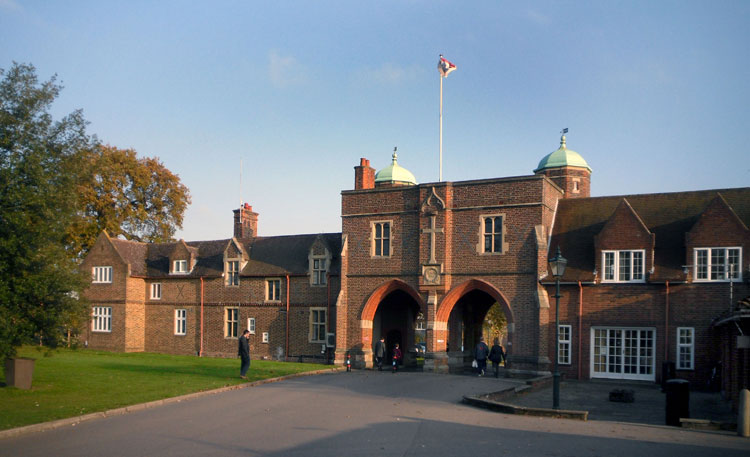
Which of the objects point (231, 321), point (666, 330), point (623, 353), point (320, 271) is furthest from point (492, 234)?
point (231, 321)

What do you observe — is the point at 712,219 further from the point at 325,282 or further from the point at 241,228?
the point at 241,228

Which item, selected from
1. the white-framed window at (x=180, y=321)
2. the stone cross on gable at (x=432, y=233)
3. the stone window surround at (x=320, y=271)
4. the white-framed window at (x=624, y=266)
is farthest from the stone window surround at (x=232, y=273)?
the white-framed window at (x=624, y=266)

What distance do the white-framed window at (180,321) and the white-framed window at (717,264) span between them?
29.4 m

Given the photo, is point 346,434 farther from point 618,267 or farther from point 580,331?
point 618,267

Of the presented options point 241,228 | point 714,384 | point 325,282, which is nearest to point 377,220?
point 325,282

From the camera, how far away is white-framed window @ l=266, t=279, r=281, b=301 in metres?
40.3

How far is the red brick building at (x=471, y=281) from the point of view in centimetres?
2895

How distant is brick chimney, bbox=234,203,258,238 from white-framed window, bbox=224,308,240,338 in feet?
21.8

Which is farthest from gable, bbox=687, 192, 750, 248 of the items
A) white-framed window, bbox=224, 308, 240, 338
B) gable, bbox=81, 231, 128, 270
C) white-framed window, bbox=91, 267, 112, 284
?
white-framed window, bbox=91, 267, 112, 284

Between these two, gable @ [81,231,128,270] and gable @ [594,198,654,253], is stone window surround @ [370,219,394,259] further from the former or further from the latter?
gable @ [81,231,128,270]

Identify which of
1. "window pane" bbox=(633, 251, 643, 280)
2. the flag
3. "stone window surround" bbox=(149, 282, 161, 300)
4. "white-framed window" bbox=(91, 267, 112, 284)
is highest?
the flag

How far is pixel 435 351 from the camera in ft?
111

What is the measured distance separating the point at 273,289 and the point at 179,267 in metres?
7.92

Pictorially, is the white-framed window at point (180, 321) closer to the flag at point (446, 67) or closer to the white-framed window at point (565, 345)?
the flag at point (446, 67)
